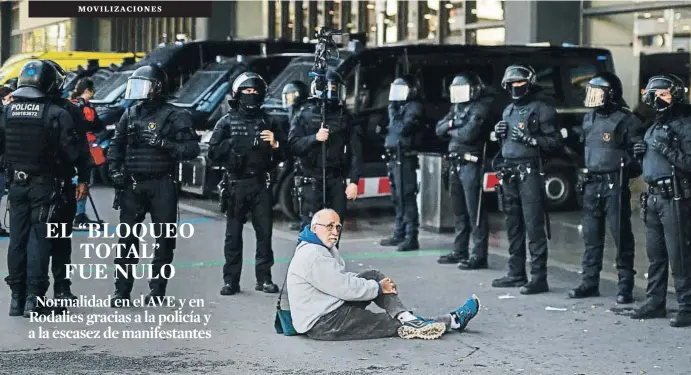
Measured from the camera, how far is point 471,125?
1191 cm

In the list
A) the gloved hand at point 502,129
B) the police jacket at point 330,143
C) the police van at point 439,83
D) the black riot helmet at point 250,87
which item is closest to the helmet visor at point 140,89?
the black riot helmet at point 250,87

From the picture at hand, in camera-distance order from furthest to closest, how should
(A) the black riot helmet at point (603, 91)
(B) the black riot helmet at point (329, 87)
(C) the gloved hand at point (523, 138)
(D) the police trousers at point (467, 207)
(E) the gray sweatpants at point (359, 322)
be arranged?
(D) the police trousers at point (467, 207)
(B) the black riot helmet at point (329, 87)
(C) the gloved hand at point (523, 138)
(A) the black riot helmet at point (603, 91)
(E) the gray sweatpants at point (359, 322)

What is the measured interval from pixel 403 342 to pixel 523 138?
2893 millimetres

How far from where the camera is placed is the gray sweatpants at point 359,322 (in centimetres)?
844

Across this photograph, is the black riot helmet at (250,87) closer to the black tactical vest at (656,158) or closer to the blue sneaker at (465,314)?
the blue sneaker at (465,314)

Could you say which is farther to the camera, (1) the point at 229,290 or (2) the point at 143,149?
(1) the point at 229,290

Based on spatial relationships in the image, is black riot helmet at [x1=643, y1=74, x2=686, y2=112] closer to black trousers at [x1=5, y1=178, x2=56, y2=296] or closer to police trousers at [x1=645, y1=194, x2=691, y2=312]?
police trousers at [x1=645, y1=194, x2=691, y2=312]

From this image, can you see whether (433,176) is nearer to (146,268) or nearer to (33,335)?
(146,268)

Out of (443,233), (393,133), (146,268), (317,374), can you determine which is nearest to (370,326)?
(317,374)

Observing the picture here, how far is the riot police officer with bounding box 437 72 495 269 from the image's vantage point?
11875 millimetres

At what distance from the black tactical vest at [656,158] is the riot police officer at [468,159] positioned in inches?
105

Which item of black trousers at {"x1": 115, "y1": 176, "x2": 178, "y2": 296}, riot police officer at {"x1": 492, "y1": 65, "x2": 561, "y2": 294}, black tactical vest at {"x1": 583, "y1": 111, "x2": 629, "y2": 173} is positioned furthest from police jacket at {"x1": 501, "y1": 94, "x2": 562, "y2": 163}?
black trousers at {"x1": 115, "y1": 176, "x2": 178, "y2": 296}

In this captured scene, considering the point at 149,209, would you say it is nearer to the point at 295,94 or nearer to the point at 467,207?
the point at 295,94

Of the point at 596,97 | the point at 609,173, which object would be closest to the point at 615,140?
the point at 609,173
